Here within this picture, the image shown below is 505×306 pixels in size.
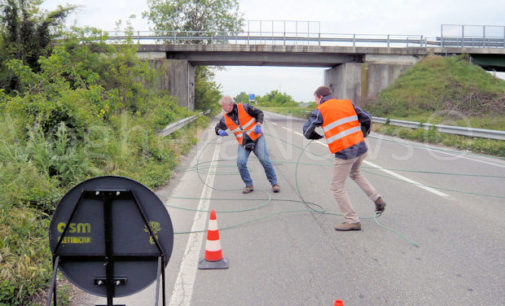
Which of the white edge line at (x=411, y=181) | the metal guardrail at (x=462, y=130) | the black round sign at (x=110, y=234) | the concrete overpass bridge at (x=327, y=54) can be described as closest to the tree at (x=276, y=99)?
the concrete overpass bridge at (x=327, y=54)

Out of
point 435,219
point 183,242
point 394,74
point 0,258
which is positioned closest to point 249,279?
point 183,242

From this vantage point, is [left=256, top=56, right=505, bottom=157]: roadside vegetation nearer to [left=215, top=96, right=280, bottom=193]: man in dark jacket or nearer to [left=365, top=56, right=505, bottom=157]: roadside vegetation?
[left=365, top=56, right=505, bottom=157]: roadside vegetation

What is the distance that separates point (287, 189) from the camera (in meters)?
8.21

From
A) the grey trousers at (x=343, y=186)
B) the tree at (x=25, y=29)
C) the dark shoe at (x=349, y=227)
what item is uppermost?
the tree at (x=25, y=29)

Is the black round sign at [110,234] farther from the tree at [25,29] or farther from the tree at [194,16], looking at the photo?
the tree at [194,16]

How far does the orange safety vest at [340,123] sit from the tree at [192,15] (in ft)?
157

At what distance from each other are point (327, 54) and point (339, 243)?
1191 inches

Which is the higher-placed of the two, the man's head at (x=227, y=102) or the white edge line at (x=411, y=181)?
the man's head at (x=227, y=102)

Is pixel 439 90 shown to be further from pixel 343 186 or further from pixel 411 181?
pixel 343 186

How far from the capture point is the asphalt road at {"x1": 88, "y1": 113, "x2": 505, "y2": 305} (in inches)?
148

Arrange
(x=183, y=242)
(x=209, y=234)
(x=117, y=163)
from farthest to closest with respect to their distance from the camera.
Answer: (x=117, y=163), (x=183, y=242), (x=209, y=234)

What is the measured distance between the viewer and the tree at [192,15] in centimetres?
5166

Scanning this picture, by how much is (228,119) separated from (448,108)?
2281 cm

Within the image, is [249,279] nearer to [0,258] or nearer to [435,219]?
[0,258]
